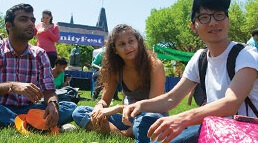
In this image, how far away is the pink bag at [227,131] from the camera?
5.04 feet

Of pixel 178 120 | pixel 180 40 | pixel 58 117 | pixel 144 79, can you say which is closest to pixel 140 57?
pixel 144 79

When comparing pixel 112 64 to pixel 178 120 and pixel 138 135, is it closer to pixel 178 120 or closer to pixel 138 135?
pixel 138 135

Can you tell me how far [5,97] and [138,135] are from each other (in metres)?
1.76

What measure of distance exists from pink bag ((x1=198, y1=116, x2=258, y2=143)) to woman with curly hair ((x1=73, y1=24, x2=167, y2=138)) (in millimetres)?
1712

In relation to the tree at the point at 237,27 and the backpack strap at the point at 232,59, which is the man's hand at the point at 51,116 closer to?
the backpack strap at the point at 232,59

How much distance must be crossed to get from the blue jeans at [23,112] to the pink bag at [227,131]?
2407 millimetres

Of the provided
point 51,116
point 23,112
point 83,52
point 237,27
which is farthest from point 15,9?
point 83,52

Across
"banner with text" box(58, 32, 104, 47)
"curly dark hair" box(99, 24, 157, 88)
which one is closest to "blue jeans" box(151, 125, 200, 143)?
"curly dark hair" box(99, 24, 157, 88)

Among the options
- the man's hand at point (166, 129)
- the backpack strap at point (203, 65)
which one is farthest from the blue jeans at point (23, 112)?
the man's hand at point (166, 129)

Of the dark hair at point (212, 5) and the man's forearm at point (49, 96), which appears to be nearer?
the dark hair at point (212, 5)

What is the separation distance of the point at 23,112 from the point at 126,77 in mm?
1124

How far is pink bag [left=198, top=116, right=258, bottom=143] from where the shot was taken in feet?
5.04

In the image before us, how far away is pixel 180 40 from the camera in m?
48.3

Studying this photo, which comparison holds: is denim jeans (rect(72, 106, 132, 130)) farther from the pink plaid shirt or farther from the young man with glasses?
the young man with glasses
